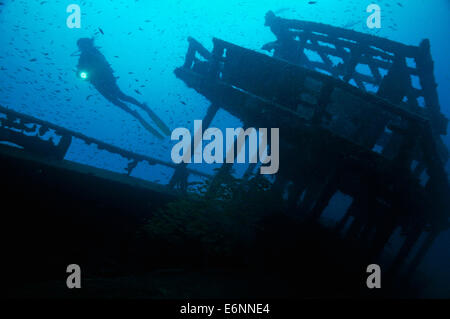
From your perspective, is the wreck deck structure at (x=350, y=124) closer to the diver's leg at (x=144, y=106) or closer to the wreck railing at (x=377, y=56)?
the wreck railing at (x=377, y=56)

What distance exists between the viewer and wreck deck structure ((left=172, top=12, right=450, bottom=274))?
5.85 metres

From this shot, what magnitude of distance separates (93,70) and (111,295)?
12.7m

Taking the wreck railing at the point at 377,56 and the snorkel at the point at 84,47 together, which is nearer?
the wreck railing at the point at 377,56

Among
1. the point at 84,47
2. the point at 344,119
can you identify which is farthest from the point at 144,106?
the point at 344,119

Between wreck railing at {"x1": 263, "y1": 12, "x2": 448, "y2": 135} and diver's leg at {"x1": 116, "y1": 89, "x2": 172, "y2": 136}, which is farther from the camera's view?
diver's leg at {"x1": 116, "y1": 89, "x2": 172, "y2": 136}

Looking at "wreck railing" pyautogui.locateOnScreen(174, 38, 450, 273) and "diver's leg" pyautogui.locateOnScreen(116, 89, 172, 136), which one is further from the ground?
"diver's leg" pyautogui.locateOnScreen(116, 89, 172, 136)

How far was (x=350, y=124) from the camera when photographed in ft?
26.1

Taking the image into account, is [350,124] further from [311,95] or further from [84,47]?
[84,47]

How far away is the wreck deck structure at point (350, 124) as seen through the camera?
19.2 ft

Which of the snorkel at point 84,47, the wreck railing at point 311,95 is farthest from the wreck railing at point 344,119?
the snorkel at point 84,47

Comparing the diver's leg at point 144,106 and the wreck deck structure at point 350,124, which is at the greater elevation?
the diver's leg at point 144,106

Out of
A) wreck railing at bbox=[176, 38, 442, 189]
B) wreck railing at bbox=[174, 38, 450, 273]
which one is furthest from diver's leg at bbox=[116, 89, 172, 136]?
wreck railing at bbox=[176, 38, 442, 189]

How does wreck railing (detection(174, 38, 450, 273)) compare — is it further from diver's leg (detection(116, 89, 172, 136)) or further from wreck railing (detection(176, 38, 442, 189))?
diver's leg (detection(116, 89, 172, 136))

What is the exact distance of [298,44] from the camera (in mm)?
10930
